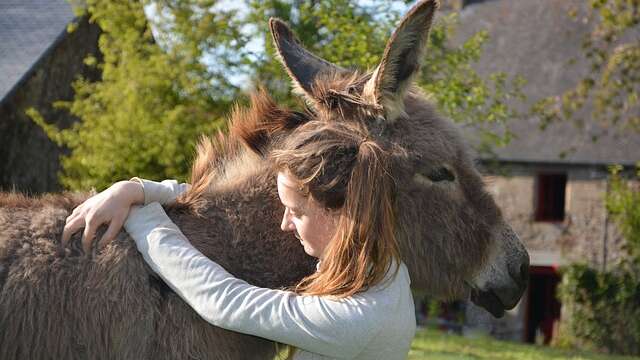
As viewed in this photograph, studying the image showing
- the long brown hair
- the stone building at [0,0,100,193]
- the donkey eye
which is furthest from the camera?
the stone building at [0,0,100,193]

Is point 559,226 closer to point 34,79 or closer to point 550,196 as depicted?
point 550,196

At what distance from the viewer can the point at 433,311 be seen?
979 inches

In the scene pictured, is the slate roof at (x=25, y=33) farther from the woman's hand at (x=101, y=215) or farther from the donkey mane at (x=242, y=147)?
the woman's hand at (x=101, y=215)

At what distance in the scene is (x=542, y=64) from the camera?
29953mm

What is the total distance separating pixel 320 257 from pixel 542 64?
28.2 metres

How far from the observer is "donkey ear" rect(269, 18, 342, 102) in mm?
3461

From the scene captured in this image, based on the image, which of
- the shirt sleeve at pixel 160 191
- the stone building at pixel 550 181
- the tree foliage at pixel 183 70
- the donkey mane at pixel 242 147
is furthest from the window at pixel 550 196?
the shirt sleeve at pixel 160 191

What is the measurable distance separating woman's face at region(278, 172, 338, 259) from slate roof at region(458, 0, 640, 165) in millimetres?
23483

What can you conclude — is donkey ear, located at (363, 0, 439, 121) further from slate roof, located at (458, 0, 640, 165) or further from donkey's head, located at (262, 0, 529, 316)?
slate roof, located at (458, 0, 640, 165)

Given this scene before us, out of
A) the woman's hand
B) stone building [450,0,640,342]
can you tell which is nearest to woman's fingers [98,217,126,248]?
the woman's hand

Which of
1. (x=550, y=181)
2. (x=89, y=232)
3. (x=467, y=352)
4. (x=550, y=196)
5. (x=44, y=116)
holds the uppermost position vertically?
(x=89, y=232)

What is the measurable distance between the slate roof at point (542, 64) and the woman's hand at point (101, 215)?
23.8 meters

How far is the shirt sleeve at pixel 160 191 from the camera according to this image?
10.7 feet

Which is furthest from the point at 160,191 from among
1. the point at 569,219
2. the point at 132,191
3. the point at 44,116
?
the point at 569,219
